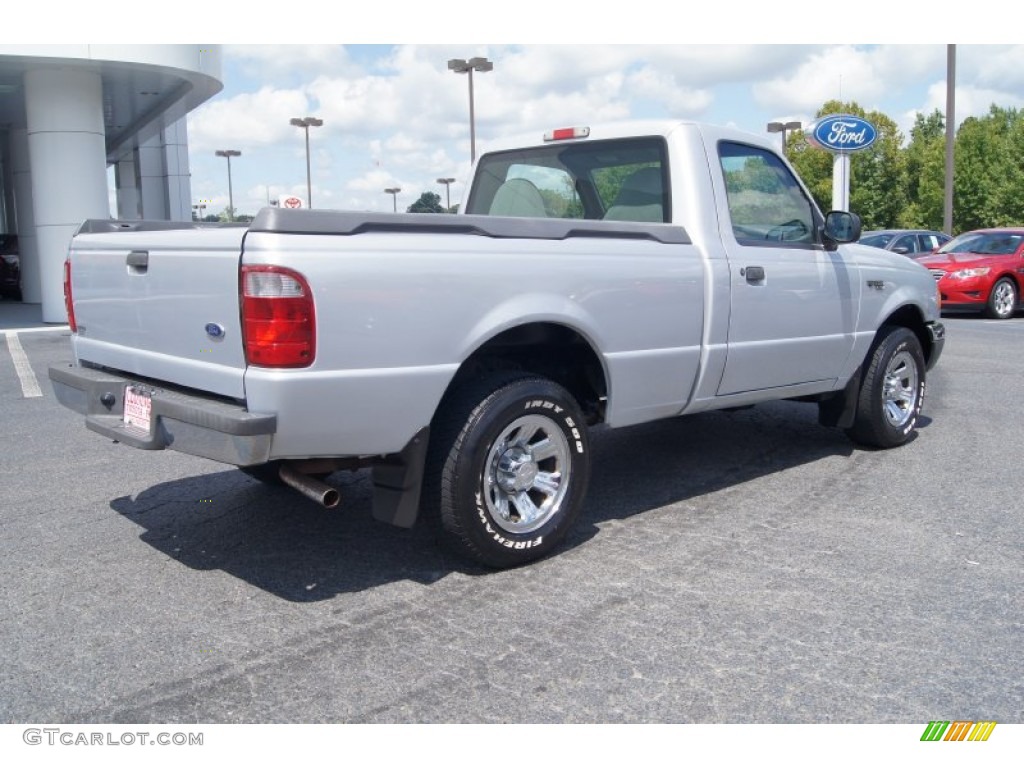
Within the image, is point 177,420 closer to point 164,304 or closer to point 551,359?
point 164,304

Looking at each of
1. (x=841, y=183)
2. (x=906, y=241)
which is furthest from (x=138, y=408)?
(x=906, y=241)

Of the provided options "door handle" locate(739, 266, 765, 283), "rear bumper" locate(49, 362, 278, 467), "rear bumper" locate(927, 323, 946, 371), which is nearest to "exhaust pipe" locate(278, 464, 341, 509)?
"rear bumper" locate(49, 362, 278, 467)

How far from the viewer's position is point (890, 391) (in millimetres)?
6262

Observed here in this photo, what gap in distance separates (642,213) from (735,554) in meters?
1.85

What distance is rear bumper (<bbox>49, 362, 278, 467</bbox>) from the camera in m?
3.38

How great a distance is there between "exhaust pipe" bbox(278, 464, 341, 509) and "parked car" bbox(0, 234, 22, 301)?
23.8 m

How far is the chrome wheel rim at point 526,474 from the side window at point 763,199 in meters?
1.60

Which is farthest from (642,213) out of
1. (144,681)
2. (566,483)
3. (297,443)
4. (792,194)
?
(144,681)

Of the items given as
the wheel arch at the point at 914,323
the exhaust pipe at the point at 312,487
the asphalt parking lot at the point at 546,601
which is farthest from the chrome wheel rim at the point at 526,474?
the wheel arch at the point at 914,323

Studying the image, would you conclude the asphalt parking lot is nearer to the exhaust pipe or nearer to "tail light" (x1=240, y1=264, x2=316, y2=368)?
the exhaust pipe

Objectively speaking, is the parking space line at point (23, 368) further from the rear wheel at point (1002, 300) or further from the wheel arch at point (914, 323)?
the rear wheel at point (1002, 300)

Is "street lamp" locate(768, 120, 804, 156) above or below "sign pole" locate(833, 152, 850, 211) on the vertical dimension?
above

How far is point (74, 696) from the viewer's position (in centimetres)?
303

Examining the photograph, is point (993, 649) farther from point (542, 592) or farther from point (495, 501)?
point (495, 501)
